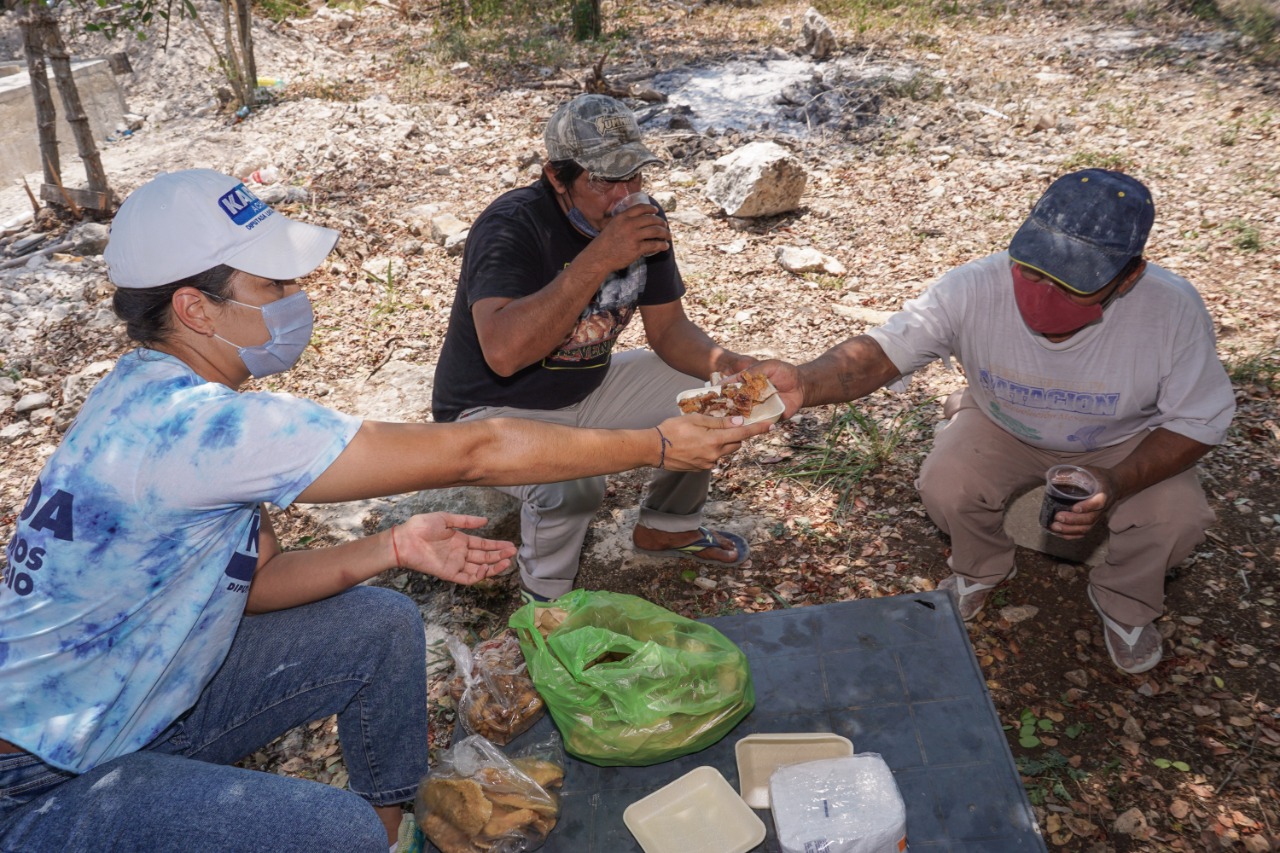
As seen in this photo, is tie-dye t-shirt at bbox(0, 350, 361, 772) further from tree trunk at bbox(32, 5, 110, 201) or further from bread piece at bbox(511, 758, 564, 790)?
tree trunk at bbox(32, 5, 110, 201)

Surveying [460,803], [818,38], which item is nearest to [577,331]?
[460,803]

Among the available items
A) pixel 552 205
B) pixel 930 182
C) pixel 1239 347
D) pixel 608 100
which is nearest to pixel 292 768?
pixel 552 205

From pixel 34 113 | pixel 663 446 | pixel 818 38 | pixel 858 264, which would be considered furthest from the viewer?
pixel 818 38

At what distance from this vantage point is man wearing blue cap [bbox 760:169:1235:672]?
9.14ft

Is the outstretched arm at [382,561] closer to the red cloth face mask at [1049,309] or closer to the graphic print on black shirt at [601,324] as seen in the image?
the graphic print on black shirt at [601,324]

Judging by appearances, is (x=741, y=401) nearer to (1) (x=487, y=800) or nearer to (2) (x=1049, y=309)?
(2) (x=1049, y=309)

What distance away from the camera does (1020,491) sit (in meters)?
3.40

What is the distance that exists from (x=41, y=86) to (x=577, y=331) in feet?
19.2

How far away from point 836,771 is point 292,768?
6.82 feet

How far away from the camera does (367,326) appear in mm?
5805

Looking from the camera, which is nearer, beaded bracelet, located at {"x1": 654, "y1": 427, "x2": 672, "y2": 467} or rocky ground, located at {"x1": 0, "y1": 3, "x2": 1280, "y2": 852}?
beaded bracelet, located at {"x1": 654, "y1": 427, "x2": 672, "y2": 467}

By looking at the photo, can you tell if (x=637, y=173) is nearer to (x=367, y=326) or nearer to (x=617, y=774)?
(x=617, y=774)

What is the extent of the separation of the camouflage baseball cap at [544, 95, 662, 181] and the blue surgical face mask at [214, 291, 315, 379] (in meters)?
1.31

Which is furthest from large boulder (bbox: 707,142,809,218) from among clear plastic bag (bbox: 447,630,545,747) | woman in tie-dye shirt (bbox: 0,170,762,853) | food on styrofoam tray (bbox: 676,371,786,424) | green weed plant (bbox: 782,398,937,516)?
clear plastic bag (bbox: 447,630,545,747)
